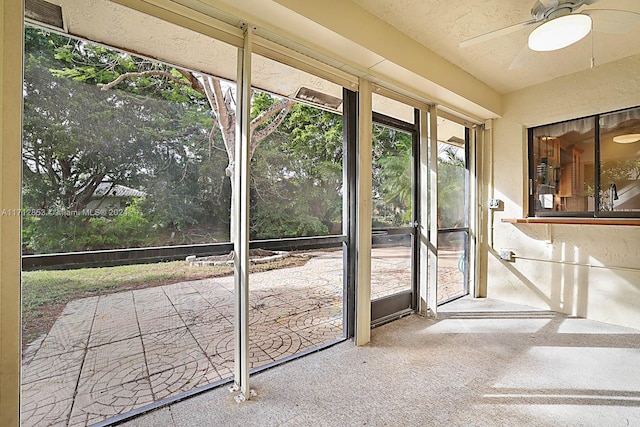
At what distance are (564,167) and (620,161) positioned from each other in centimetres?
48

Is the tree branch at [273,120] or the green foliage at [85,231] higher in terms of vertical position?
the tree branch at [273,120]

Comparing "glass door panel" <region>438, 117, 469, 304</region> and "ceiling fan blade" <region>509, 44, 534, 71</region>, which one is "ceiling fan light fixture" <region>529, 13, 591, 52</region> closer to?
"ceiling fan blade" <region>509, 44, 534, 71</region>

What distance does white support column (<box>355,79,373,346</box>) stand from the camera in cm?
251

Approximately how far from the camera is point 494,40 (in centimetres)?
255

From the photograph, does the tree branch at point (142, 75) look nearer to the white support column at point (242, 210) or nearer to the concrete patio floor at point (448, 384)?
the white support column at point (242, 210)

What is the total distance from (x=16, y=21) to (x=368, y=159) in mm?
2188

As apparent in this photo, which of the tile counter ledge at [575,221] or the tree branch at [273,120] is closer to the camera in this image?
the tree branch at [273,120]

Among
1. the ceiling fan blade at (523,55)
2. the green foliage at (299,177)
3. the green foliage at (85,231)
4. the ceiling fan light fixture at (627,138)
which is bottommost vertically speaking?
the green foliage at (85,231)

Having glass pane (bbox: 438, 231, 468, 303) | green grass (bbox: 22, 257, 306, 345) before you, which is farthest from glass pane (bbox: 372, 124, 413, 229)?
green grass (bbox: 22, 257, 306, 345)

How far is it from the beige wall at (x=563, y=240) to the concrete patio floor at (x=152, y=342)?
97.2 inches

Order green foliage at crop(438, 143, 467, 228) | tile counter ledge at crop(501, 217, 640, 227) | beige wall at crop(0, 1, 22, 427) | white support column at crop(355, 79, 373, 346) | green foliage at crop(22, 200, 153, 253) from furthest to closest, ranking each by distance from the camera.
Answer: green foliage at crop(438, 143, 467, 228), tile counter ledge at crop(501, 217, 640, 227), white support column at crop(355, 79, 373, 346), green foliage at crop(22, 200, 153, 253), beige wall at crop(0, 1, 22, 427)

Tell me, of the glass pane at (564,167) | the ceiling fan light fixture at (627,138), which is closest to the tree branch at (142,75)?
the glass pane at (564,167)

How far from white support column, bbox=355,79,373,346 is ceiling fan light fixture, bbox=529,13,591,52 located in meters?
1.19

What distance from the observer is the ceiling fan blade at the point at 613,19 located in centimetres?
162
